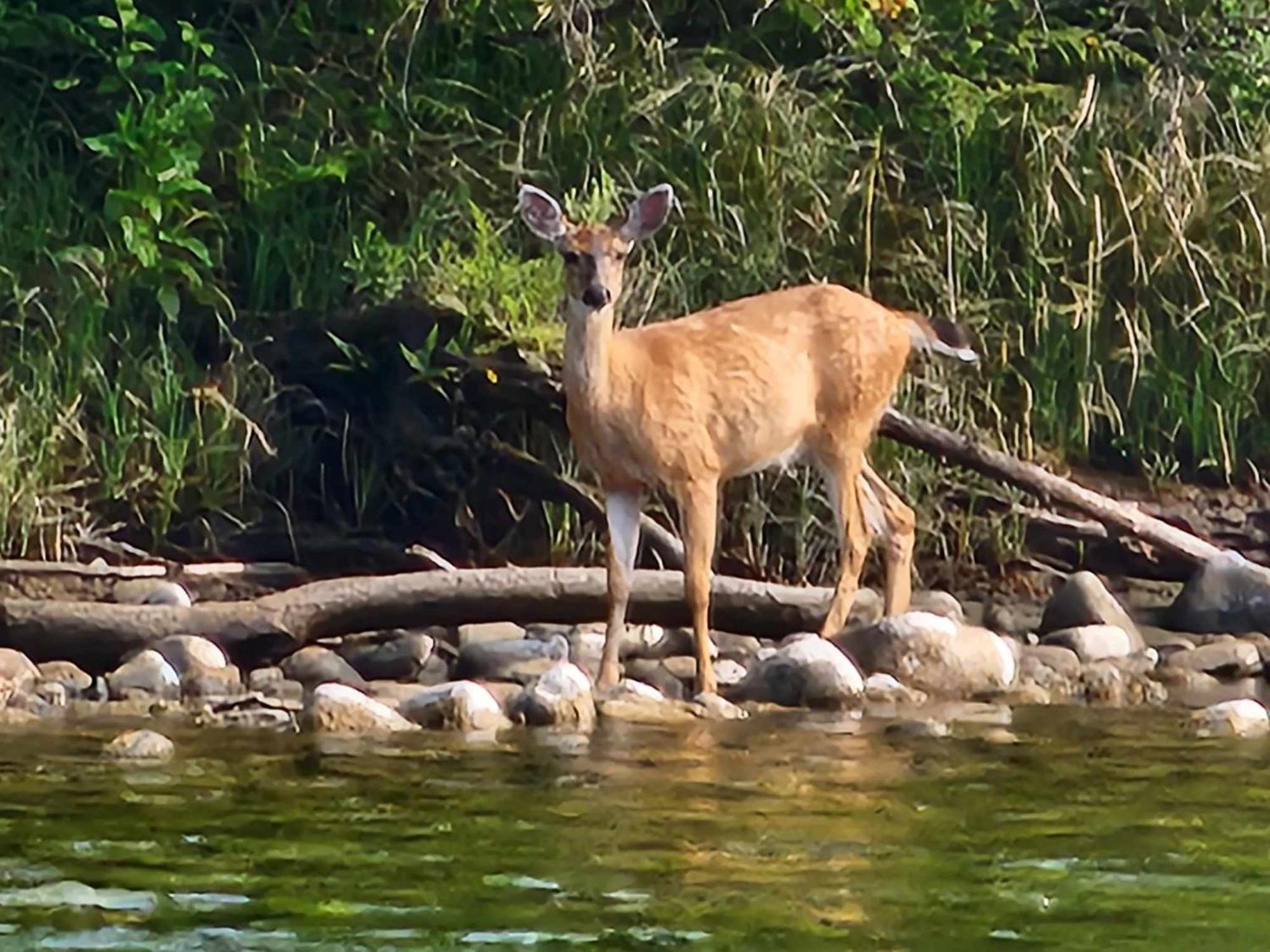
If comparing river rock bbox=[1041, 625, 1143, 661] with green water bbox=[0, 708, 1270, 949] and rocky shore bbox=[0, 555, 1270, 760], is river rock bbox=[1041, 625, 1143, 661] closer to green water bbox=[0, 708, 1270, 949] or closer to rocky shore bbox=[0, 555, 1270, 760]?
rocky shore bbox=[0, 555, 1270, 760]

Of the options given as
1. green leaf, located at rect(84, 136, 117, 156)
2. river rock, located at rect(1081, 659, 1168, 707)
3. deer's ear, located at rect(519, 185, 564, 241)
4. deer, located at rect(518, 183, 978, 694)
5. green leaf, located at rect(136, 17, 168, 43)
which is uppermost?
green leaf, located at rect(136, 17, 168, 43)

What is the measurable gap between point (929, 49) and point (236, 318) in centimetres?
337

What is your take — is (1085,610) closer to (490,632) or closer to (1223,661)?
(1223,661)

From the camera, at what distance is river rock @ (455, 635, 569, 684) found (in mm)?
10539

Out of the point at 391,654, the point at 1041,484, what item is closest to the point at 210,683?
the point at 391,654

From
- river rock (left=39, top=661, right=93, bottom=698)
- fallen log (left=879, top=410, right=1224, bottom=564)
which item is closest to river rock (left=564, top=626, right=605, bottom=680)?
fallen log (left=879, top=410, right=1224, bottom=564)

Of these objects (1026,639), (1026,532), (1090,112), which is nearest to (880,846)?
(1026,639)

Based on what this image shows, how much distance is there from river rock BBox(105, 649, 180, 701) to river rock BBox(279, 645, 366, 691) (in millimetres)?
471

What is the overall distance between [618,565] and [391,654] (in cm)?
90

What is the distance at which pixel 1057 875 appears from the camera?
669 centimetres

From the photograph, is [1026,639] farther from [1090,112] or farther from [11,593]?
[11,593]

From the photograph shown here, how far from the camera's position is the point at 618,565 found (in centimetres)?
1073

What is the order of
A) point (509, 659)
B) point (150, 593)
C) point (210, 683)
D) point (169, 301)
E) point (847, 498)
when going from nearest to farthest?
point (210, 683), point (509, 659), point (150, 593), point (847, 498), point (169, 301)

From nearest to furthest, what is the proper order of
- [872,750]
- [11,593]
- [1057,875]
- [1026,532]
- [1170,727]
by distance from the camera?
[1057,875] → [872,750] → [1170,727] → [11,593] → [1026,532]
